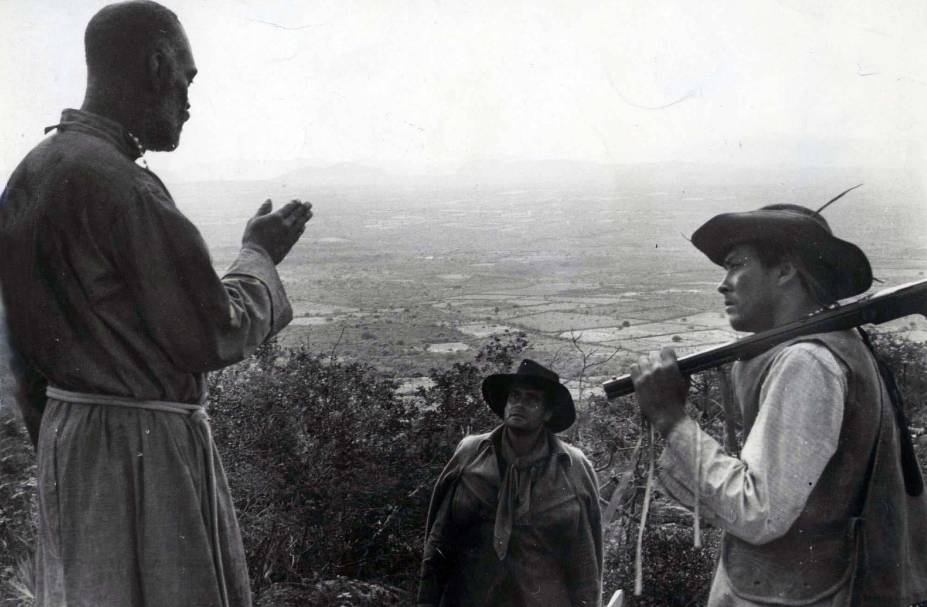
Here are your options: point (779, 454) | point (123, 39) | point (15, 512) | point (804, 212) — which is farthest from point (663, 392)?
point (15, 512)

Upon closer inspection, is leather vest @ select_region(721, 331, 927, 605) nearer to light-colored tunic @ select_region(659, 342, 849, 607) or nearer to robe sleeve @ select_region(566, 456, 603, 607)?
light-colored tunic @ select_region(659, 342, 849, 607)

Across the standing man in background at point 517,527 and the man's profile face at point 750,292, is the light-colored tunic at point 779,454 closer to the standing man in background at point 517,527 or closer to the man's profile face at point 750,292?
the man's profile face at point 750,292

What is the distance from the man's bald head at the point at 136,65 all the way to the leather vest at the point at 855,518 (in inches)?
59.6

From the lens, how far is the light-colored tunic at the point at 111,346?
61.4 inches

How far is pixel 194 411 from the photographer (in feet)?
5.69

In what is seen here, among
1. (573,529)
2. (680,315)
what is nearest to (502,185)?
(680,315)

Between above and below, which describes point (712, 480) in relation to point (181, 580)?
above

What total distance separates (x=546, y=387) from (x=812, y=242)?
1934 mm

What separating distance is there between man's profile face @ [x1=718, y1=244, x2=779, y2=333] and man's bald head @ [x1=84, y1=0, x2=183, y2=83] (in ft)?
4.82

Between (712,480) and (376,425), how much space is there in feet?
13.9

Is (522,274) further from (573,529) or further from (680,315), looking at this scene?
(573,529)

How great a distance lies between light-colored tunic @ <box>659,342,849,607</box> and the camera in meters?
1.48

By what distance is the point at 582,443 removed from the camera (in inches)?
234

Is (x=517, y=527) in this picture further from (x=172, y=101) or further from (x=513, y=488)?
(x=172, y=101)
